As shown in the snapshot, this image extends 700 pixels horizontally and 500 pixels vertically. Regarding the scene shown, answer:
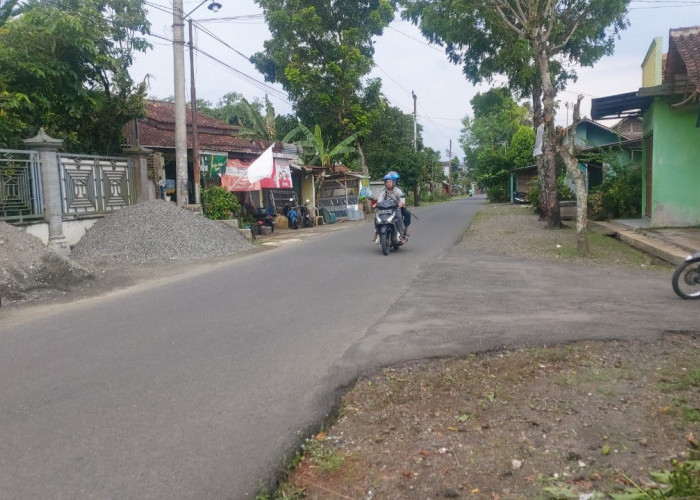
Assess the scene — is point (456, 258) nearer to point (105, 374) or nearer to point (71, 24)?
point (105, 374)

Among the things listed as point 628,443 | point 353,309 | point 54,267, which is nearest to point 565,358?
point 628,443

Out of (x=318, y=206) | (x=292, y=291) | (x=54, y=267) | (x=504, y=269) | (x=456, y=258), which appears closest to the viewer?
(x=292, y=291)

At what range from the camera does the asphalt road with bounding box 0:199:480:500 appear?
3344 millimetres

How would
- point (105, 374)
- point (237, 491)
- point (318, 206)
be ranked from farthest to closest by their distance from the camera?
point (318, 206) < point (105, 374) < point (237, 491)

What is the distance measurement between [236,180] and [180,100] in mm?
5887

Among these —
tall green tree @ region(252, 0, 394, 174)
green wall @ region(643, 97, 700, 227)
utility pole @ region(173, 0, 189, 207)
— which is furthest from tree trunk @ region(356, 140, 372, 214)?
green wall @ region(643, 97, 700, 227)

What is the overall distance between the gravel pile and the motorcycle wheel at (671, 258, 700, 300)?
9766 millimetres

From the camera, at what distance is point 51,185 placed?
41.6ft

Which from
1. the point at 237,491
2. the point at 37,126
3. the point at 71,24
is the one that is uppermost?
the point at 71,24

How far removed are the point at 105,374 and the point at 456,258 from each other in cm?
838

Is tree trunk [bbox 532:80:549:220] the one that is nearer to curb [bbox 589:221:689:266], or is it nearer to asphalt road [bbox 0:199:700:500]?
curb [bbox 589:221:689:266]

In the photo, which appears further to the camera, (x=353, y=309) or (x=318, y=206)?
(x=318, y=206)

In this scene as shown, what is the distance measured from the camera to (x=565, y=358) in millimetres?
5113

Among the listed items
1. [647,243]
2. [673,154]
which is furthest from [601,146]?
[647,243]
